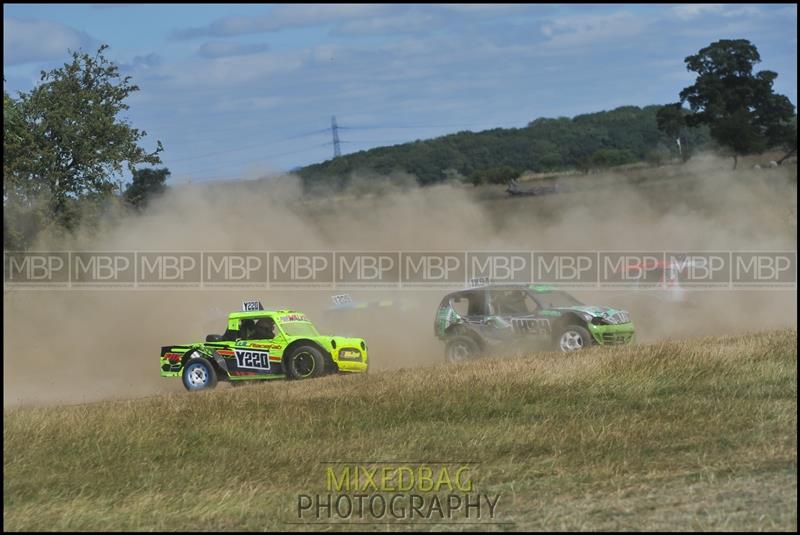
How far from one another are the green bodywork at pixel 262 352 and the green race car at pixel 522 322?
2.69 m

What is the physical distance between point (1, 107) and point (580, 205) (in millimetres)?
33410

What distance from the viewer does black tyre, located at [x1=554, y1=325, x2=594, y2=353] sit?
20438mm

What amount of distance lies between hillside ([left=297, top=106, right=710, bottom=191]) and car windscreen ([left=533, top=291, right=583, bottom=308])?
112 feet

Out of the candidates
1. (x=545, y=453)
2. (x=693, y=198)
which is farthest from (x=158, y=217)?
(x=545, y=453)

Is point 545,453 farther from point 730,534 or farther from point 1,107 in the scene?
point 1,107

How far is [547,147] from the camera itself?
68438 mm

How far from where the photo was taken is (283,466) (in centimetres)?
1123

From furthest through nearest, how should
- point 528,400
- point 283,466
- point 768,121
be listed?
point 768,121 < point 528,400 < point 283,466

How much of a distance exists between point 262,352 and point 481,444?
26.3ft
